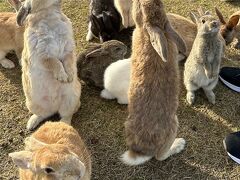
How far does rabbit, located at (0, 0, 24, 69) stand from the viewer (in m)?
5.25

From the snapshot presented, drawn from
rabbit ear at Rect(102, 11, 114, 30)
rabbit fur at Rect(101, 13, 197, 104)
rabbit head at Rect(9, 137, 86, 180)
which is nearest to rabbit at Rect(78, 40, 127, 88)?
rabbit fur at Rect(101, 13, 197, 104)

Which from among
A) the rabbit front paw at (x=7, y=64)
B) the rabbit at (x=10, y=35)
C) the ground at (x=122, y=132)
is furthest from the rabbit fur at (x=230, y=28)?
the rabbit front paw at (x=7, y=64)

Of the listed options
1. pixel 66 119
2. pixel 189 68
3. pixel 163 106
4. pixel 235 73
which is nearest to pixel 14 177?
pixel 66 119

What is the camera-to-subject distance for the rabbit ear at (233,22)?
545 cm

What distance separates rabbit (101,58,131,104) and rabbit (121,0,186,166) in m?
0.61

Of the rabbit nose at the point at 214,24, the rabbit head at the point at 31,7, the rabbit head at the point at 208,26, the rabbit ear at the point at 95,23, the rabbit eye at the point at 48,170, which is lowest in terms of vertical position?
the rabbit ear at the point at 95,23

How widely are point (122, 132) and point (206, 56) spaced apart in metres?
1.17

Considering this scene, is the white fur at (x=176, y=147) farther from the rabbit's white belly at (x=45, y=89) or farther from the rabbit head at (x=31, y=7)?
the rabbit head at (x=31, y=7)

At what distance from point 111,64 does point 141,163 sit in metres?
1.22

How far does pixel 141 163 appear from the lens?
431 centimetres

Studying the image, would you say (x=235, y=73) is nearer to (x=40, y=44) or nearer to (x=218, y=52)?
(x=218, y=52)

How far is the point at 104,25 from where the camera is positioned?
216 inches

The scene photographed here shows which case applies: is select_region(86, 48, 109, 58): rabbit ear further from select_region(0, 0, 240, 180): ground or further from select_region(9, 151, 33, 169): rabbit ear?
select_region(9, 151, 33, 169): rabbit ear

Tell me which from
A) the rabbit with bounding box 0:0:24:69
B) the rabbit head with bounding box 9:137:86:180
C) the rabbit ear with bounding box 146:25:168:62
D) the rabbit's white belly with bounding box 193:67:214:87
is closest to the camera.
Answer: the rabbit head with bounding box 9:137:86:180
